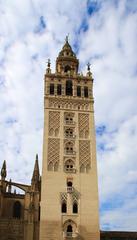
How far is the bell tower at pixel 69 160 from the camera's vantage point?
30000 millimetres

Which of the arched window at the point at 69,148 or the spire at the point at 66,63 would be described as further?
the spire at the point at 66,63

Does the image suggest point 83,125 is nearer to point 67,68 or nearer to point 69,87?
point 69,87

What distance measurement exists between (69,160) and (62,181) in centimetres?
242

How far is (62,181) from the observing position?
31.8 metres

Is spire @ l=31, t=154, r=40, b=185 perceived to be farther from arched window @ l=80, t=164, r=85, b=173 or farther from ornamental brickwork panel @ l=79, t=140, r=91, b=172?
ornamental brickwork panel @ l=79, t=140, r=91, b=172

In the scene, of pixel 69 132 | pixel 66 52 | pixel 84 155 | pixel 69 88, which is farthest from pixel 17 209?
Result: pixel 66 52

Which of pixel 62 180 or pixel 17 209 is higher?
pixel 62 180

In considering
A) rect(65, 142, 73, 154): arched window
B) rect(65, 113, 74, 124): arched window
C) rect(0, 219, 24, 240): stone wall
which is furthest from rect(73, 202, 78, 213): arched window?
rect(65, 113, 74, 124): arched window

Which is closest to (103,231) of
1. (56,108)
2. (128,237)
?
(128,237)

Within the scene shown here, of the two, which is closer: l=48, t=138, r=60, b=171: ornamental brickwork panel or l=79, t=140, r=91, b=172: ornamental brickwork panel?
l=48, t=138, r=60, b=171: ornamental brickwork panel

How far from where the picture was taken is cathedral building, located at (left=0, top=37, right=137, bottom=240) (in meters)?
30.1

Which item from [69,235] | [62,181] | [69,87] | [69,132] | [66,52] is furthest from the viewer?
[66,52]

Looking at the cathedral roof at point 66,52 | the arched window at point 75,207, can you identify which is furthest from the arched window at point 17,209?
the cathedral roof at point 66,52

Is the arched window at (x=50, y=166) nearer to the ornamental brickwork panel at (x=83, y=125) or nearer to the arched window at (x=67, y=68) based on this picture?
the ornamental brickwork panel at (x=83, y=125)
